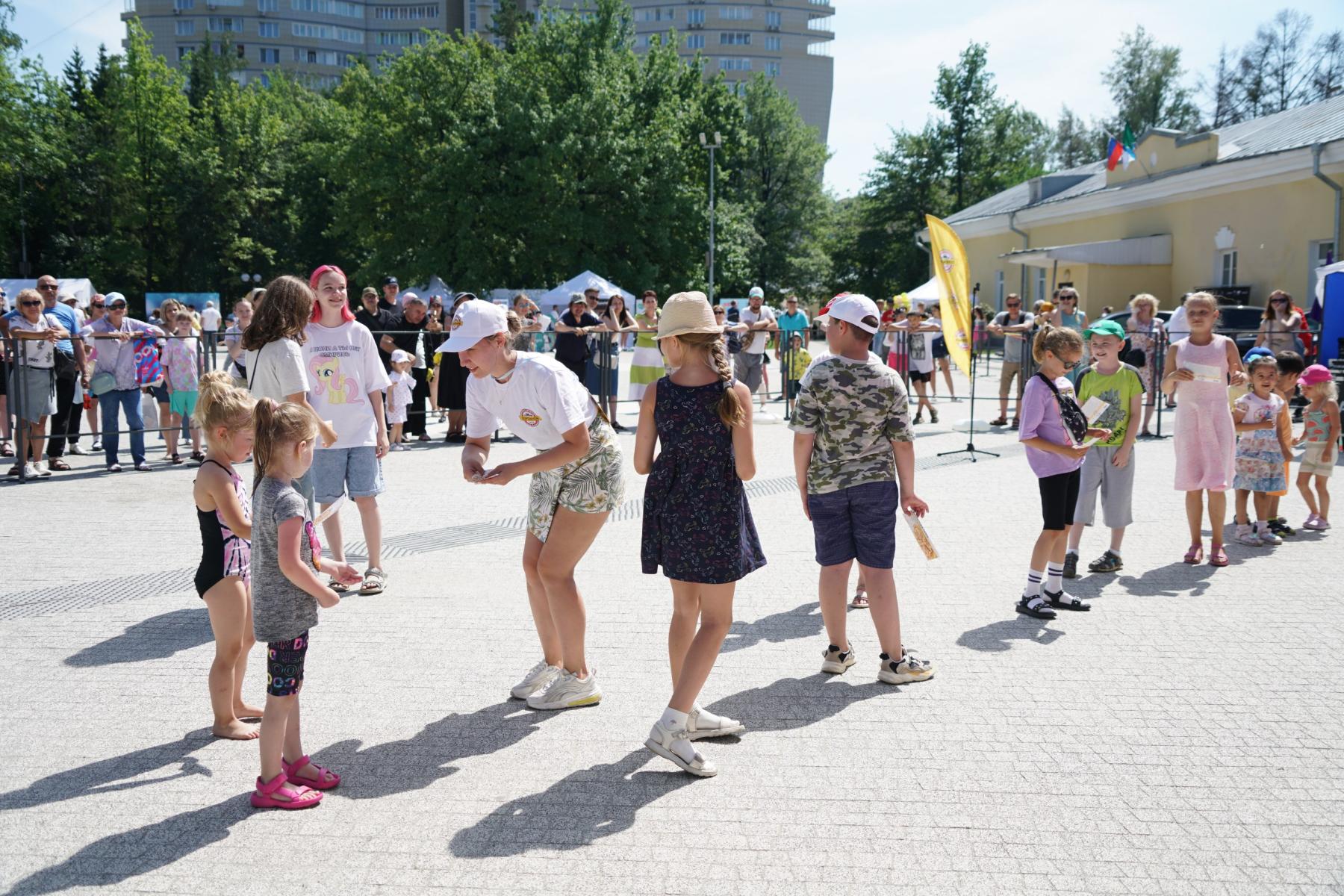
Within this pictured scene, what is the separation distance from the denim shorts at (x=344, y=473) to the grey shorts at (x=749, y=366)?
10.2 meters

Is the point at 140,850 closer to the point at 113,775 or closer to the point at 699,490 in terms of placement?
the point at 113,775

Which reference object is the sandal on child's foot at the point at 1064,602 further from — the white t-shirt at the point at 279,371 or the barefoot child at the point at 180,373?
the barefoot child at the point at 180,373

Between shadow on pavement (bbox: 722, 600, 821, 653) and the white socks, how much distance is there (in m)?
1.51

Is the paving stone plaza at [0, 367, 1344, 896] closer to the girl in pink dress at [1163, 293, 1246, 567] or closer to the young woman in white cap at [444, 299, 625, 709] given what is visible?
the young woman in white cap at [444, 299, 625, 709]

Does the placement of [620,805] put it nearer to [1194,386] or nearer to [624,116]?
[1194,386]

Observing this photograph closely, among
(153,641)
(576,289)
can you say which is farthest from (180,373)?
(576,289)

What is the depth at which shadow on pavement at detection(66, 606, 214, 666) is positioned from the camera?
210 inches

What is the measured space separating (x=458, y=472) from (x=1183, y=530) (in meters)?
7.25

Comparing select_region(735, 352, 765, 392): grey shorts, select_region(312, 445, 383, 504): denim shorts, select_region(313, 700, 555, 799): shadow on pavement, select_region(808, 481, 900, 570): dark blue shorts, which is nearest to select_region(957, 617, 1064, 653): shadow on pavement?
select_region(808, 481, 900, 570): dark blue shorts

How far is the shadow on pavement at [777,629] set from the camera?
5.63 meters

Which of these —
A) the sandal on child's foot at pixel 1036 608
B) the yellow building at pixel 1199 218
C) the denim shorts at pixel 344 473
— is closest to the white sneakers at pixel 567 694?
the denim shorts at pixel 344 473

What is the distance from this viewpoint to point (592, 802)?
12.3 feet

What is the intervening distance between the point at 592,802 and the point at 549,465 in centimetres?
127

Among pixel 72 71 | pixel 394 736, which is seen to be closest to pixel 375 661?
pixel 394 736
